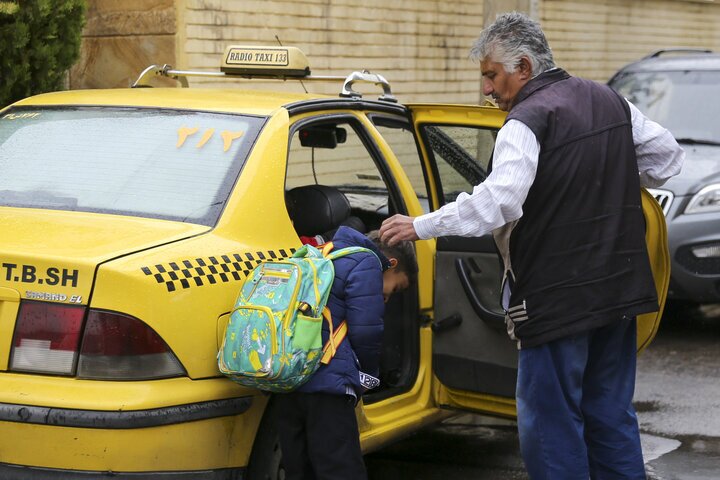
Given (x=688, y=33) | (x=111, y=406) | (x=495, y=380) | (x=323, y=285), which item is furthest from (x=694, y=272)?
(x=688, y=33)

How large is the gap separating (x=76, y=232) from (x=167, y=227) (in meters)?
0.28

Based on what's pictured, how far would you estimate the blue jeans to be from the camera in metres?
3.89

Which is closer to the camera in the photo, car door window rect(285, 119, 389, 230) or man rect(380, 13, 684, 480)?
man rect(380, 13, 684, 480)

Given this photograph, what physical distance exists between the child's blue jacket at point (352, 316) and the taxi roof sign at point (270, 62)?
1535 mm

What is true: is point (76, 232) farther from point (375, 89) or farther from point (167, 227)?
point (375, 89)

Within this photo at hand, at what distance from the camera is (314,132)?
514 centimetres

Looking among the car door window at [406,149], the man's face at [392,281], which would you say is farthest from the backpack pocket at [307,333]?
the car door window at [406,149]

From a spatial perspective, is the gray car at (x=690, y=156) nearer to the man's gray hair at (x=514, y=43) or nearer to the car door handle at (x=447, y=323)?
the car door handle at (x=447, y=323)

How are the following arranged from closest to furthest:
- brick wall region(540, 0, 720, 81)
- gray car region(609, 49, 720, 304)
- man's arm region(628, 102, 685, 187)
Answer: man's arm region(628, 102, 685, 187)
gray car region(609, 49, 720, 304)
brick wall region(540, 0, 720, 81)

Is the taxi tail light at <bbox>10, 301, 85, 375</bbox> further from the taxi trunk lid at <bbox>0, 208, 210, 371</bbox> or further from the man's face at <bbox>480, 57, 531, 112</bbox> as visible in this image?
the man's face at <bbox>480, 57, 531, 112</bbox>

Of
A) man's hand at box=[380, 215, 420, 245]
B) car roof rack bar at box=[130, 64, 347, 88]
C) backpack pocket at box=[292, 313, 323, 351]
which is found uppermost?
car roof rack bar at box=[130, 64, 347, 88]

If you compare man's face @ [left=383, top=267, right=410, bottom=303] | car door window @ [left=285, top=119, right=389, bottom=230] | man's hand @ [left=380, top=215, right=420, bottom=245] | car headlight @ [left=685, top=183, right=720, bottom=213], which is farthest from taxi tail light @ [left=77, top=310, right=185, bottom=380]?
car headlight @ [left=685, top=183, right=720, bottom=213]

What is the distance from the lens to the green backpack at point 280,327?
349 cm

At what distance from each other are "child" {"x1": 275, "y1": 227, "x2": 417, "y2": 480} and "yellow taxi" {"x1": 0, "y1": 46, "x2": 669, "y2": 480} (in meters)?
0.11
